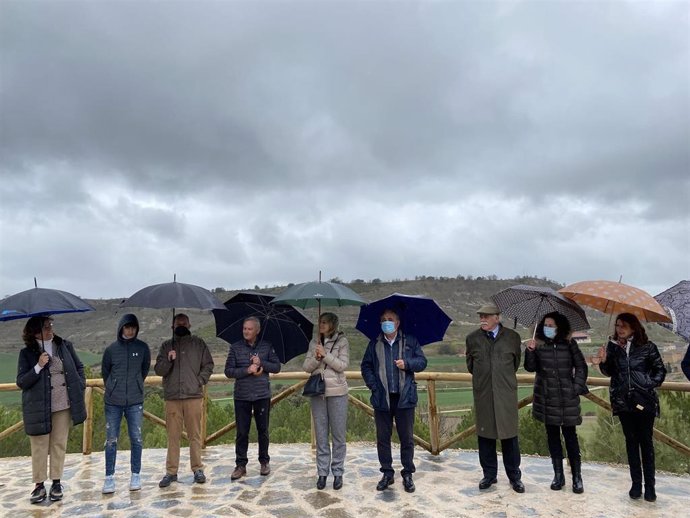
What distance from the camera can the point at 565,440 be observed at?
15.7 feet

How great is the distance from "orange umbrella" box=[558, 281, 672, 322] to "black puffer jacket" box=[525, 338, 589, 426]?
1.44 feet

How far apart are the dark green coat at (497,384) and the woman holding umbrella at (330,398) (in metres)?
1.29

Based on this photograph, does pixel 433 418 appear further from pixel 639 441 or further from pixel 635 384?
pixel 635 384

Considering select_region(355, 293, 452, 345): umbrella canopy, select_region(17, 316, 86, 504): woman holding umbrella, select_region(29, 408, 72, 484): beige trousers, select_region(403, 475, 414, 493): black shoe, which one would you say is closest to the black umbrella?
select_region(17, 316, 86, 504): woman holding umbrella

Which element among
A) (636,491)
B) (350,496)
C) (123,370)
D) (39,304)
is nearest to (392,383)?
(350,496)

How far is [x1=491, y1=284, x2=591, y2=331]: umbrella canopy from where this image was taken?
4.64 m

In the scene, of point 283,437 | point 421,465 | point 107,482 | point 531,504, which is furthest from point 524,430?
point 107,482

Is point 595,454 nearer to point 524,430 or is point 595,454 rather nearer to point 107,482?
point 524,430

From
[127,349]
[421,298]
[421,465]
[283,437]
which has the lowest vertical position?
[283,437]

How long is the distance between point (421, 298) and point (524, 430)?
28.4 feet

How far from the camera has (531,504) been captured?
4.46 m

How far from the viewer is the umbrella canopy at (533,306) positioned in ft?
15.2

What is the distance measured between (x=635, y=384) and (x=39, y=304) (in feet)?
16.8

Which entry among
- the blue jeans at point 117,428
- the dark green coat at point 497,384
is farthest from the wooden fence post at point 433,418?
the blue jeans at point 117,428
